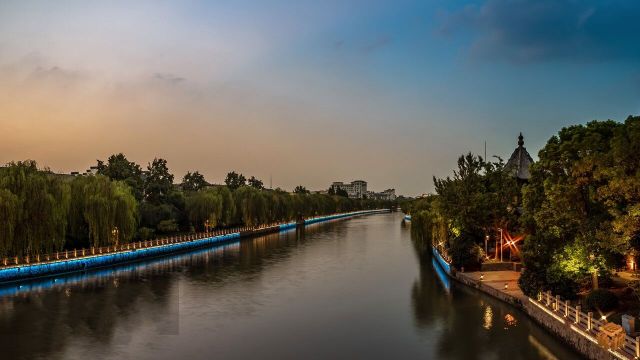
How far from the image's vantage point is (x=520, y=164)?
1743 inches

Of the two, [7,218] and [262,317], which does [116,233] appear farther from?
[262,317]

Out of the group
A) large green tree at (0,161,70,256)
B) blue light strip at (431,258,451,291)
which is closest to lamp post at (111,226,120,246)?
large green tree at (0,161,70,256)

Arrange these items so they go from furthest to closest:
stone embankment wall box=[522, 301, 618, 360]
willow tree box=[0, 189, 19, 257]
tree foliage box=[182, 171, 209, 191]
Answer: tree foliage box=[182, 171, 209, 191] → willow tree box=[0, 189, 19, 257] → stone embankment wall box=[522, 301, 618, 360]

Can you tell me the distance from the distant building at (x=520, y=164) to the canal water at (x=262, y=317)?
10.4 metres

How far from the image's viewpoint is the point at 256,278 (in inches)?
1662

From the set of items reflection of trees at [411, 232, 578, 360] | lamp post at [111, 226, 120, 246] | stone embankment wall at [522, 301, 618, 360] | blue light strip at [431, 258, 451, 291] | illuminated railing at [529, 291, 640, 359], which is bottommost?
reflection of trees at [411, 232, 578, 360]

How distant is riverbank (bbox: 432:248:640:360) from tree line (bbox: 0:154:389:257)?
31.0 metres

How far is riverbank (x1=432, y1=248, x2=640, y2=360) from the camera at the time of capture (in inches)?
694

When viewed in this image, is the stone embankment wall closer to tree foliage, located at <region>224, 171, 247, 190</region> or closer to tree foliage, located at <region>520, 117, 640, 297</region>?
tree foliage, located at <region>520, 117, 640, 297</region>

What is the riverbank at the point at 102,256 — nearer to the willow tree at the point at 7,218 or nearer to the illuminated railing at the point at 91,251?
the illuminated railing at the point at 91,251

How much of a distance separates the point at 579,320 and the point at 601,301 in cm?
181

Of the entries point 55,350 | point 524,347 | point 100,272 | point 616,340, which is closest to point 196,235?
point 100,272

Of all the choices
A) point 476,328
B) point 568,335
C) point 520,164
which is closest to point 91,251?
point 476,328

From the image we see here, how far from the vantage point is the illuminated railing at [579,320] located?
54.6 ft
